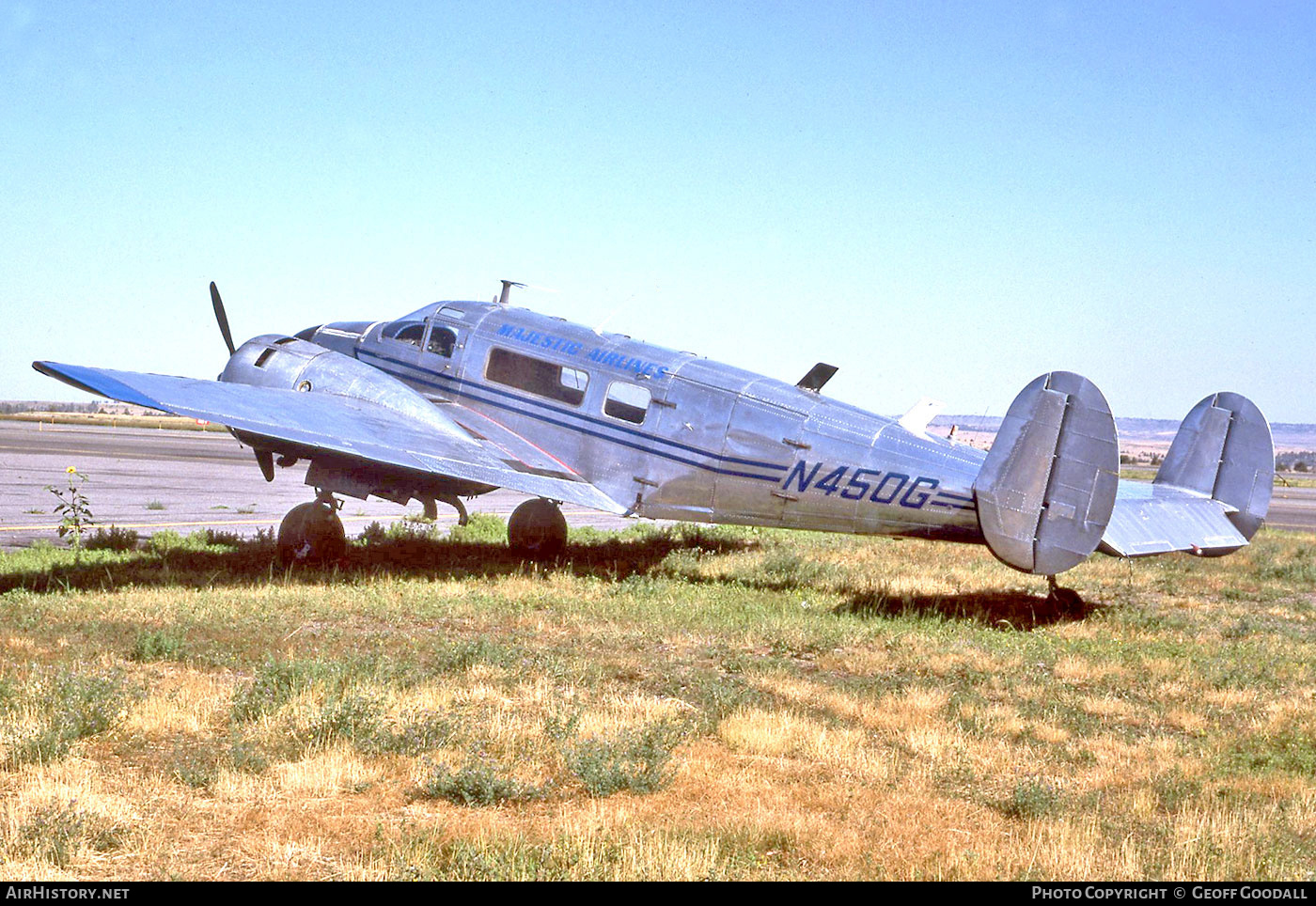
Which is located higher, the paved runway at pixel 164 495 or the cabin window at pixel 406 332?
the cabin window at pixel 406 332

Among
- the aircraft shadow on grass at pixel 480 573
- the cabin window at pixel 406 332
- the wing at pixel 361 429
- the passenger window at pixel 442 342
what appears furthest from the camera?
the cabin window at pixel 406 332

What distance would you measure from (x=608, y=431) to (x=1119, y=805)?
32.6 feet

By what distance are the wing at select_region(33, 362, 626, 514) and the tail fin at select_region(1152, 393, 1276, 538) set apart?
8573 mm

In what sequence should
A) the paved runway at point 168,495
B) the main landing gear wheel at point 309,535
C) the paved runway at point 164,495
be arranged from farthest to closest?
1. the paved runway at point 168,495
2. the paved runway at point 164,495
3. the main landing gear wheel at point 309,535

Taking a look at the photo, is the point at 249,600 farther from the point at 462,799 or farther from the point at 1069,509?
the point at 1069,509

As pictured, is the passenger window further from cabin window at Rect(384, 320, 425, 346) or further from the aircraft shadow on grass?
the aircraft shadow on grass

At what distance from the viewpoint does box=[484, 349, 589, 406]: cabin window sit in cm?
1603

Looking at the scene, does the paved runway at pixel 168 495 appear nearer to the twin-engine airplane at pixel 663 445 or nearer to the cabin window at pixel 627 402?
the twin-engine airplane at pixel 663 445

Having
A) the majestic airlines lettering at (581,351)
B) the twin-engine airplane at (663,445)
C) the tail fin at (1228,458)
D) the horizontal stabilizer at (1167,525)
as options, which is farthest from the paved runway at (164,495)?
the tail fin at (1228,458)

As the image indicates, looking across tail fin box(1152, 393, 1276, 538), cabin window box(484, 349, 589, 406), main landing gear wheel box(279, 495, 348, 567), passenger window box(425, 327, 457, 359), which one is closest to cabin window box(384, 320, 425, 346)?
passenger window box(425, 327, 457, 359)

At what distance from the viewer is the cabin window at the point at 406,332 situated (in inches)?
686

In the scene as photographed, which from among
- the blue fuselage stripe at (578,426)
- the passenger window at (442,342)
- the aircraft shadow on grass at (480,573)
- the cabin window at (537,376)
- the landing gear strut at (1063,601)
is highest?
the passenger window at (442,342)

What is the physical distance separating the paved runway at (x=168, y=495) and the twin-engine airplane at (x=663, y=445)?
547 centimetres
